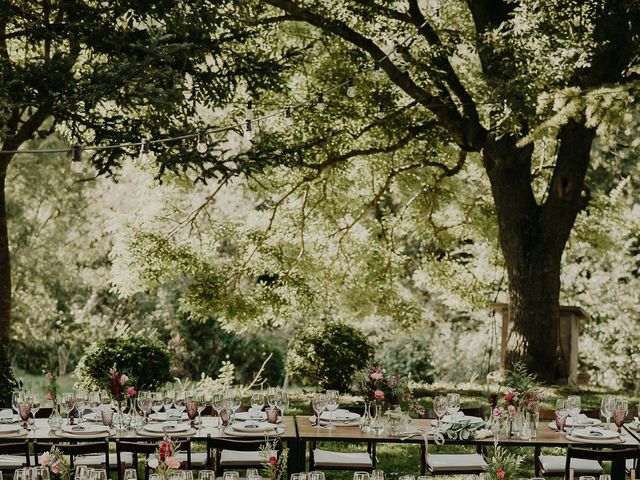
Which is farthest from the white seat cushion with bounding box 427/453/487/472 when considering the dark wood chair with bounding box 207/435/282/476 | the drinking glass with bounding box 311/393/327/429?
A: the dark wood chair with bounding box 207/435/282/476

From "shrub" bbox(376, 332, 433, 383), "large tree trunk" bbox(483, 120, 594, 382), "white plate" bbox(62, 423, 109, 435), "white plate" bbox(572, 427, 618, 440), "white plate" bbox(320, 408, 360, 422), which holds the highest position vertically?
"large tree trunk" bbox(483, 120, 594, 382)

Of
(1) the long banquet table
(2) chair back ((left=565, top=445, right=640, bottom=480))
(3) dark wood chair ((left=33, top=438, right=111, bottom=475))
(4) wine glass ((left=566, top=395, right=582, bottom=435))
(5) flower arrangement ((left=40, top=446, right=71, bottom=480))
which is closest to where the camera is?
(5) flower arrangement ((left=40, top=446, right=71, bottom=480))

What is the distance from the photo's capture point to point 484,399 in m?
11.8

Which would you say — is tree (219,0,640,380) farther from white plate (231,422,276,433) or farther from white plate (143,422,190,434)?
white plate (143,422,190,434)

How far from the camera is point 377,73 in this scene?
11.4 m

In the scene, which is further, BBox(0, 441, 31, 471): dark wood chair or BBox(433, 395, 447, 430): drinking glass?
BBox(433, 395, 447, 430): drinking glass

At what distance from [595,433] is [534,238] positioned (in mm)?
5643

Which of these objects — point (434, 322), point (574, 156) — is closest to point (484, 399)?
point (574, 156)

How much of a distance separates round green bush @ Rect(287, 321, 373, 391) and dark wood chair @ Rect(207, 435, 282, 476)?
13.9ft

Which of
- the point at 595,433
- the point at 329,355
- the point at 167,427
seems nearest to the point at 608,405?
the point at 595,433

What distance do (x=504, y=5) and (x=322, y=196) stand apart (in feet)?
11.6

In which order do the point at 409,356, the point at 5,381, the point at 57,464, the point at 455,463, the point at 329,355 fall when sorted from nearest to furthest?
the point at 57,464
the point at 455,463
the point at 5,381
the point at 329,355
the point at 409,356

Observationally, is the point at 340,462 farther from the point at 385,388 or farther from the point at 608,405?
the point at 608,405

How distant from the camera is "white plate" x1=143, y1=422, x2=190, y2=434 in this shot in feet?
22.3
